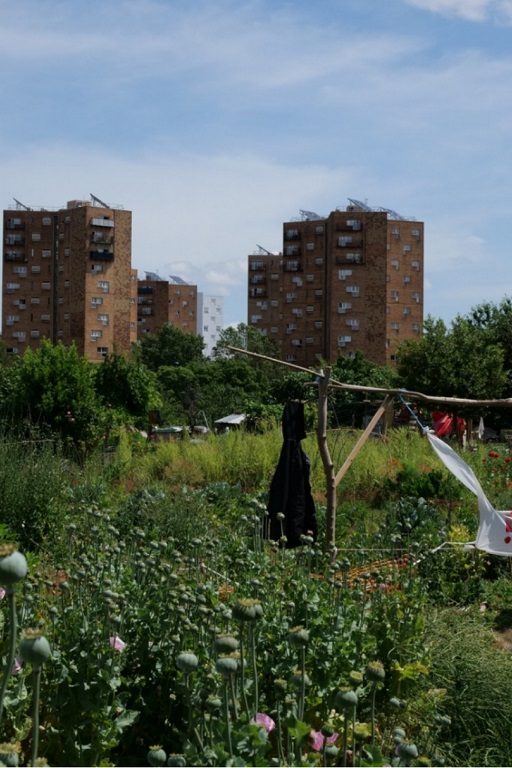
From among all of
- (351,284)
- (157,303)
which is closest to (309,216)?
(351,284)

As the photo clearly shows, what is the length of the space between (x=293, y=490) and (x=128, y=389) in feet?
90.3

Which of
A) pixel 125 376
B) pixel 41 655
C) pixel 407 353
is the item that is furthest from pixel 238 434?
pixel 407 353

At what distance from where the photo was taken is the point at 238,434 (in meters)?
15.8

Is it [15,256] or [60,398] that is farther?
[15,256]

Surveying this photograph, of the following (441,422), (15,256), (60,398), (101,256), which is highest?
(15,256)

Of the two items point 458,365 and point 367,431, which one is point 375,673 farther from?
point 458,365

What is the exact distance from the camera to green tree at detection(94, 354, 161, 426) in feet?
117

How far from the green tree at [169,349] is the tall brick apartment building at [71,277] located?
1802mm

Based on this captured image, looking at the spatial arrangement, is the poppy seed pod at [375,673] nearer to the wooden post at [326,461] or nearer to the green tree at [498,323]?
the wooden post at [326,461]

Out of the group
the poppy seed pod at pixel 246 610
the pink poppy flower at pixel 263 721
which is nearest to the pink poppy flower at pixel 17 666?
the pink poppy flower at pixel 263 721

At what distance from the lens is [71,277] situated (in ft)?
275

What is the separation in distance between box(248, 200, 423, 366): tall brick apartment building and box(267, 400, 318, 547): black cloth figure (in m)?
76.1

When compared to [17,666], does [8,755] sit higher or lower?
higher

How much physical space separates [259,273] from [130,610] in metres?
102
